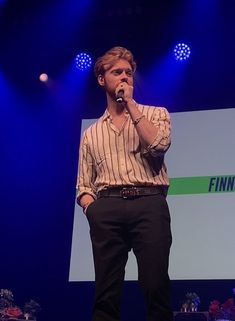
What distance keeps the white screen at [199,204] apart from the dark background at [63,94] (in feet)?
0.98

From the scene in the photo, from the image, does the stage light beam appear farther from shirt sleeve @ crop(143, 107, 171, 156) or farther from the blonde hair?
shirt sleeve @ crop(143, 107, 171, 156)

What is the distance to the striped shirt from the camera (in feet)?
7.53

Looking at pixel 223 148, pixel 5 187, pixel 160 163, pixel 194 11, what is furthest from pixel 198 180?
pixel 160 163

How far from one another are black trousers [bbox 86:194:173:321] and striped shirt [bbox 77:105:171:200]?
0.09m

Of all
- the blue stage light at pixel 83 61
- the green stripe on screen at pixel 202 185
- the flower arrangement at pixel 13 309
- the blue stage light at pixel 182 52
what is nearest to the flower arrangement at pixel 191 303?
the green stripe on screen at pixel 202 185

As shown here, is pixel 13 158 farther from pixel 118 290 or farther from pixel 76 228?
pixel 118 290

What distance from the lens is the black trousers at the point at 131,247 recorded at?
216 cm

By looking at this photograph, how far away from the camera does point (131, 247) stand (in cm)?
228

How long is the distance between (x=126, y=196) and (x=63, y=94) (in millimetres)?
3657

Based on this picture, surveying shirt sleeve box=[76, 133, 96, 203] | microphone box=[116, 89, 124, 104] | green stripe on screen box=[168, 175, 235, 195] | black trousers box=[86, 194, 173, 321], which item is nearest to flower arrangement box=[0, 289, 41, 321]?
green stripe on screen box=[168, 175, 235, 195]

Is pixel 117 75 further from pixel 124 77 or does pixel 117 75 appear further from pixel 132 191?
pixel 132 191

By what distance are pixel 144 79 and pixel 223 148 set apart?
1.11 meters

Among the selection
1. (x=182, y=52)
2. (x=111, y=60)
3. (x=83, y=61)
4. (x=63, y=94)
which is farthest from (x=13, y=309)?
(x=111, y=60)

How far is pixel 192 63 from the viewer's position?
539cm
